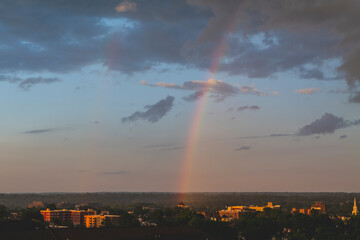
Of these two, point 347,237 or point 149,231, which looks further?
point 347,237

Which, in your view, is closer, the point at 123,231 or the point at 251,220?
the point at 123,231

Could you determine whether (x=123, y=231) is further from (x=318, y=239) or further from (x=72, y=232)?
(x=318, y=239)

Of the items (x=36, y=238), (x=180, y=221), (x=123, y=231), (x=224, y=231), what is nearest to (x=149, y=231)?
(x=123, y=231)

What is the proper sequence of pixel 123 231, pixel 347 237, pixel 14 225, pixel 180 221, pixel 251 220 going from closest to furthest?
pixel 123 231, pixel 14 225, pixel 347 237, pixel 251 220, pixel 180 221

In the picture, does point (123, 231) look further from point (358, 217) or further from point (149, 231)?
point (358, 217)

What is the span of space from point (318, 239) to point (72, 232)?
174 ft

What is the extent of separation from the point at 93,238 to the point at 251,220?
56362 millimetres

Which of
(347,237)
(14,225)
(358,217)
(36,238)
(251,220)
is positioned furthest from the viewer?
(251,220)

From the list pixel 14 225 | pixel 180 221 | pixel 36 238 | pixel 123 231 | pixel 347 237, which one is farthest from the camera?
pixel 180 221

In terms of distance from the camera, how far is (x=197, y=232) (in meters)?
87.0

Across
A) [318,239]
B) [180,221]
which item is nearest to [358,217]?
[318,239]

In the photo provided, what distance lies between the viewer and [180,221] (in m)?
141

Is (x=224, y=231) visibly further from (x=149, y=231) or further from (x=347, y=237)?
(x=149, y=231)

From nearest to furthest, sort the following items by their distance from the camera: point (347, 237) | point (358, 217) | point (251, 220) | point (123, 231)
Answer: point (123, 231)
point (347, 237)
point (358, 217)
point (251, 220)
